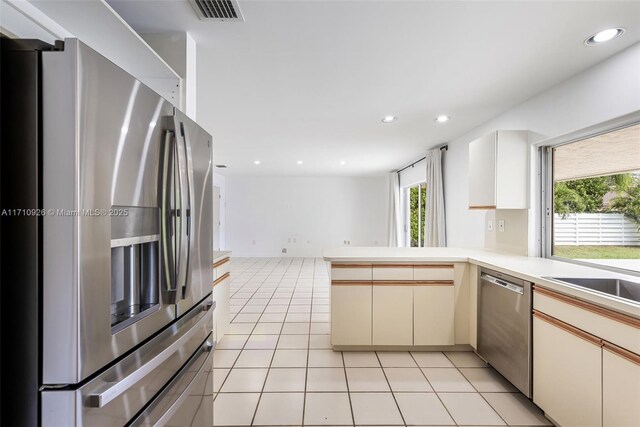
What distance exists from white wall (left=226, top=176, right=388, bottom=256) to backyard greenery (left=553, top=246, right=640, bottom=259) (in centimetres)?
602

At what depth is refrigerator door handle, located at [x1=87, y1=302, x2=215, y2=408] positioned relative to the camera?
0.72 m

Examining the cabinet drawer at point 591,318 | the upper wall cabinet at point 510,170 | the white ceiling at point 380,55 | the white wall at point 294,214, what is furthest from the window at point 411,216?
the cabinet drawer at point 591,318

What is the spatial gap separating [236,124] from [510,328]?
336 centimetres

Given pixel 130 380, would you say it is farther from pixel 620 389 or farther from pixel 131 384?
pixel 620 389

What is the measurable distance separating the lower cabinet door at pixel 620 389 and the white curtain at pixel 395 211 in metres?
6.05

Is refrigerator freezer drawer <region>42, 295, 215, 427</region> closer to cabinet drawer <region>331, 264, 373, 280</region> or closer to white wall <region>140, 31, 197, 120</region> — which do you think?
white wall <region>140, 31, 197, 120</region>

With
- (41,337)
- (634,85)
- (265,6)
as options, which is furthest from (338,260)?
(634,85)

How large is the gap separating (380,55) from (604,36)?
1300 mm

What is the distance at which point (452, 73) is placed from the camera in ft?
7.29

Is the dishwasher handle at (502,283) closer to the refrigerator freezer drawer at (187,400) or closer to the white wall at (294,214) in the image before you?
the refrigerator freezer drawer at (187,400)

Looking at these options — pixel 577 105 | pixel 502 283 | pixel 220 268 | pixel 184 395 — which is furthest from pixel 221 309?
pixel 577 105

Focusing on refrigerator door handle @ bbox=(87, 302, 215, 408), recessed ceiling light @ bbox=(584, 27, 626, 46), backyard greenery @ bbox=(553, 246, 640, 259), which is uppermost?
recessed ceiling light @ bbox=(584, 27, 626, 46)

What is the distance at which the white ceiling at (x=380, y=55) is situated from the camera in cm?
155

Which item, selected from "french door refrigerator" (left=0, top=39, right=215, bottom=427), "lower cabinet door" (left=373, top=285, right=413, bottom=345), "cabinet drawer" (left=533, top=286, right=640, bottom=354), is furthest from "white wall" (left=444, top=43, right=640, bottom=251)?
"french door refrigerator" (left=0, top=39, right=215, bottom=427)
